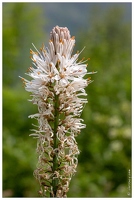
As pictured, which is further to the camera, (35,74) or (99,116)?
(99,116)

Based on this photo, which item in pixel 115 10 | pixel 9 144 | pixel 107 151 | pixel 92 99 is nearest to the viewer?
pixel 9 144

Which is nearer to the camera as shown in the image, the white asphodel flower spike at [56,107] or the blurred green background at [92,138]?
the white asphodel flower spike at [56,107]

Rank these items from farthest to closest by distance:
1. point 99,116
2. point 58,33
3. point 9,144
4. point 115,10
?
A: 1. point 115,10
2. point 99,116
3. point 9,144
4. point 58,33

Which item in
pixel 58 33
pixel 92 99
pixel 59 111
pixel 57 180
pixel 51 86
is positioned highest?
pixel 92 99

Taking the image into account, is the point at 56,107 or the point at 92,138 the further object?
the point at 92,138

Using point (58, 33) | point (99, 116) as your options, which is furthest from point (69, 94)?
point (99, 116)

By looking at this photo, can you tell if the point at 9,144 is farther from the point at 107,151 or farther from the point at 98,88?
Answer: the point at 98,88

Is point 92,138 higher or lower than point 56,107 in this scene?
higher

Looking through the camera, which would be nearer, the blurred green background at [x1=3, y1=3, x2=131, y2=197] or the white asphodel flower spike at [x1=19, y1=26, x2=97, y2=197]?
the white asphodel flower spike at [x1=19, y1=26, x2=97, y2=197]
